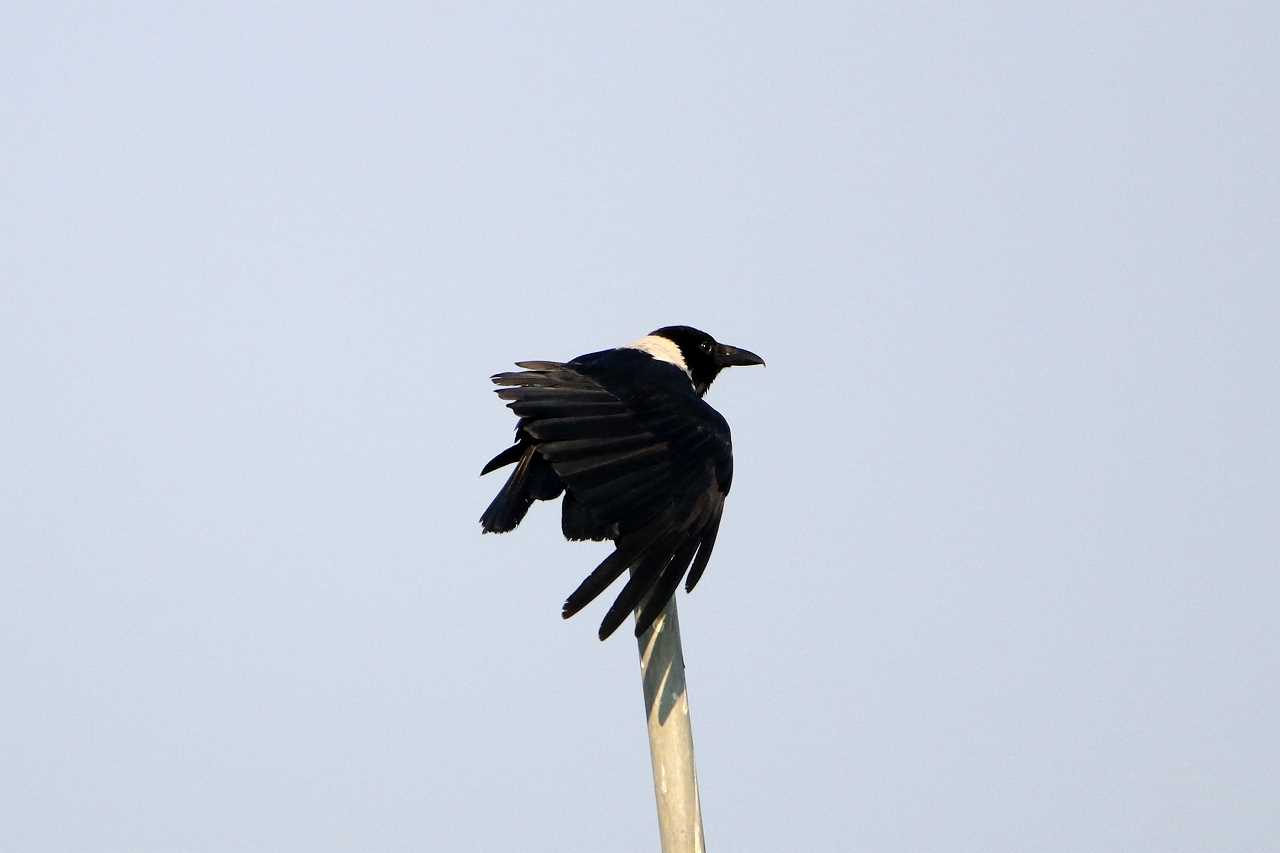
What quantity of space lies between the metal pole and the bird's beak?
5.37m

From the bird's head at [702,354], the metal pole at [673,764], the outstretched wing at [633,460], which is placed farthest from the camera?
the bird's head at [702,354]

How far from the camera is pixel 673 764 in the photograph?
619 cm

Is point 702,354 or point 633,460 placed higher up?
point 702,354

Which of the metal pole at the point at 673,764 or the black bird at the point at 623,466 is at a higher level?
the black bird at the point at 623,466

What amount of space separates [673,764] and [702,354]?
5.48 metres

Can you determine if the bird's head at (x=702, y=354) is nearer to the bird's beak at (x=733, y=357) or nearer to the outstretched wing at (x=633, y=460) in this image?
the bird's beak at (x=733, y=357)

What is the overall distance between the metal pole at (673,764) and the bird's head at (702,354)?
5.00 meters

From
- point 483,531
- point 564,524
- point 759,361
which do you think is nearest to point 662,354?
point 759,361

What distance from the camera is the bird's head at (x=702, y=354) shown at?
11258 millimetres

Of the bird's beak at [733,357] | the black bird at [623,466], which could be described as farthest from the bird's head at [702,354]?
the black bird at [623,466]

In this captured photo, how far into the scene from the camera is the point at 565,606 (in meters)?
6.88

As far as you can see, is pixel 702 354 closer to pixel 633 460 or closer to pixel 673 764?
pixel 633 460

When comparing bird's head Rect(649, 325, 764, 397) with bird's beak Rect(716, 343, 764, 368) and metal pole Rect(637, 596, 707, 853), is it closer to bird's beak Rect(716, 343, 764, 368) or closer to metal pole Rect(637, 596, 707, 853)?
bird's beak Rect(716, 343, 764, 368)

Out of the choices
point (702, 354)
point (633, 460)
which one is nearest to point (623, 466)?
point (633, 460)
